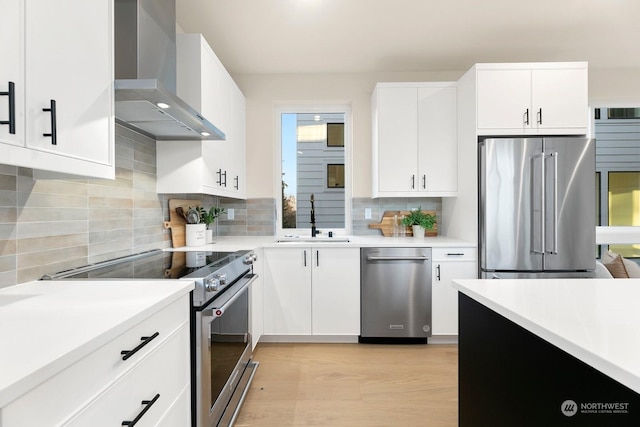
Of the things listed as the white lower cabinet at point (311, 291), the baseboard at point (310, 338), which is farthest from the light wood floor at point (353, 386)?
the white lower cabinet at point (311, 291)

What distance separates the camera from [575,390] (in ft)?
3.22

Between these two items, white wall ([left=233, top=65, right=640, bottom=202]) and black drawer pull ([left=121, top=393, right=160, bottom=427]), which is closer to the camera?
black drawer pull ([left=121, top=393, right=160, bottom=427])

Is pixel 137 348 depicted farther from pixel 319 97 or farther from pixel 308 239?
pixel 319 97

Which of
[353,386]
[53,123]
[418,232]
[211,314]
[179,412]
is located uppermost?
[53,123]

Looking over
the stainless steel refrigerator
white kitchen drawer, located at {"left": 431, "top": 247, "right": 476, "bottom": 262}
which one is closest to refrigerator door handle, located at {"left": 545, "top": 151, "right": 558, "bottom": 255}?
the stainless steel refrigerator

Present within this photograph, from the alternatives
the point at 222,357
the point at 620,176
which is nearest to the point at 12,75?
the point at 222,357

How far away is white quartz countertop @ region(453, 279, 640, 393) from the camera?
682 millimetres

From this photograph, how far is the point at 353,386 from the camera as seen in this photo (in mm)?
2279

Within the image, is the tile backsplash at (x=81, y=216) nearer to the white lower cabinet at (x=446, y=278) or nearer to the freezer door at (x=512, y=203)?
the white lower cabinet at (x=446, y=278)

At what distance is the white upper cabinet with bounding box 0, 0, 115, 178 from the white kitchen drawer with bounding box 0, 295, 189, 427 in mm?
566

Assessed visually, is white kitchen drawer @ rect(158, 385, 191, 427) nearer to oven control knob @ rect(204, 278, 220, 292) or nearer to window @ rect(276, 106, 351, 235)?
oven control knob @ rect(204, 278, 220, 292)

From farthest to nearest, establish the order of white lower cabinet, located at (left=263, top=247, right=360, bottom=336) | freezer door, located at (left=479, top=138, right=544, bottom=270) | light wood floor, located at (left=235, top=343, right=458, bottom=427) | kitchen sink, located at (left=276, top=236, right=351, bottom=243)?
1. kitchen sink, located at (left=276, top=236, right=351, bottom=243)
2. white lower cabinet, located at (left=263, top=247, right=360, bottom=336)
3. freezer door, located at (left=479, top=138, right=544, bottom=270)
4. light wood floor, located at (left=235, top=343, right=458, bottom=427)

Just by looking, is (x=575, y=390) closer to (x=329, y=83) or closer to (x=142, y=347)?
(x=142, y=347)

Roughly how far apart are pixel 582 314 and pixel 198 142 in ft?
7.38
